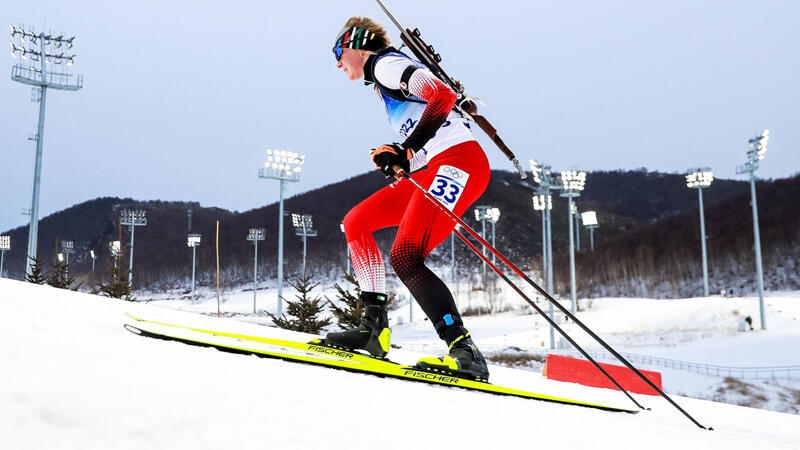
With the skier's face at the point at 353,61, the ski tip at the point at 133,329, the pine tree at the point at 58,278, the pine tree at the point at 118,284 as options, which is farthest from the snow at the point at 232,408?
the pine tree at the point at 58,278

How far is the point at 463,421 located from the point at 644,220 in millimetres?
114970

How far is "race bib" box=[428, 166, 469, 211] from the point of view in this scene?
2.94 metres

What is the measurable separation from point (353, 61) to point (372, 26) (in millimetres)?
258

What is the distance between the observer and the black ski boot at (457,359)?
2.83 metres

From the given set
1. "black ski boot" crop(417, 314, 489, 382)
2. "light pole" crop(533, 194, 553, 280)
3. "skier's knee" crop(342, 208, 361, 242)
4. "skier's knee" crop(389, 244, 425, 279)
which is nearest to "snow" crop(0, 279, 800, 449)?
"black ski boot" crop(417, 314, 489, 382)

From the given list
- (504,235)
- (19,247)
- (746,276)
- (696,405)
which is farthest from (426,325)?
(19,247)

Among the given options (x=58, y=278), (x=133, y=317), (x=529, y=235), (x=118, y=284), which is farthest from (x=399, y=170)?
(x=529, y=235)

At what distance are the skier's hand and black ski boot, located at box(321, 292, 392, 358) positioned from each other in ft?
3.11

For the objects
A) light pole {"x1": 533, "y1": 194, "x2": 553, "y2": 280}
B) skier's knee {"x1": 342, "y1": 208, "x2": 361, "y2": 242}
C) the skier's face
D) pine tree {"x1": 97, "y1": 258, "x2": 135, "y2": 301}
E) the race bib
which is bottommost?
pine tree {"x1": 97, "y1": 258, "x2": 135, "y2": 301}

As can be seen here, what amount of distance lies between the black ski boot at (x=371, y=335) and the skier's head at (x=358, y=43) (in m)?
1.49

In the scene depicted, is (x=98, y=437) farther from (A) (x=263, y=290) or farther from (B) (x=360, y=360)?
(A) (x=263, y=290)

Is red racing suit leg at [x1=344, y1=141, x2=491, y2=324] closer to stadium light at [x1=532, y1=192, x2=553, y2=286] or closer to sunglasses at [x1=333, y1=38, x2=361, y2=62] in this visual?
sunglasses at [x1=333, y1=38, x2=361, y2=62]

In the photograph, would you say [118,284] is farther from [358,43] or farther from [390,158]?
[390,158]

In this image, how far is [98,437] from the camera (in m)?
1.11
